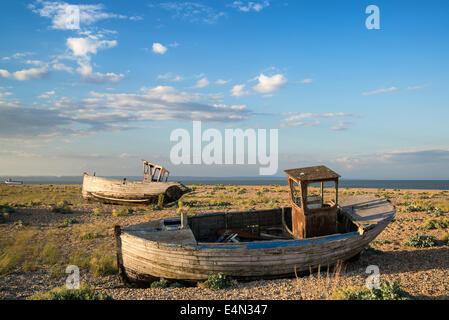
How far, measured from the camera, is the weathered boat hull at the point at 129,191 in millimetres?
23922

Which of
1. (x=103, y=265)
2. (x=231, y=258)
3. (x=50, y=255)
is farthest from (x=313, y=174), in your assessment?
(x=50, y=255)

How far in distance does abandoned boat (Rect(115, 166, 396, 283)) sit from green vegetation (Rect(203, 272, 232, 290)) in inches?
6.8

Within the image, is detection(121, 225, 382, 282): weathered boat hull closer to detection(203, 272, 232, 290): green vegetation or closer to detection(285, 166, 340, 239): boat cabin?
detection(203, 272, 232, 290): green vegetation

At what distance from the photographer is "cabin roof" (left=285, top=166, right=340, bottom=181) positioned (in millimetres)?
9195

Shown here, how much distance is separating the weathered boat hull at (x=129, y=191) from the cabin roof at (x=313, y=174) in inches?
609

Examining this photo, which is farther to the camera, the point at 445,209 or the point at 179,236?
the point at 445,209

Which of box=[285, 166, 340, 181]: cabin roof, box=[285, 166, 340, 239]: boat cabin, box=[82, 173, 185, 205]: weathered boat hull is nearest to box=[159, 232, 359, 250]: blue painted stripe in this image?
box=[285, 166, 340, 239]: boat cabin

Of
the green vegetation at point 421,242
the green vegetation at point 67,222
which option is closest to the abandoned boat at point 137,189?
the green vegetation at point 67,222

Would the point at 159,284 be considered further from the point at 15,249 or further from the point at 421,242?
the point at 421,242

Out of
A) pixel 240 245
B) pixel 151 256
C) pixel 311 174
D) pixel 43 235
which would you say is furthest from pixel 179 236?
pixel 43 235

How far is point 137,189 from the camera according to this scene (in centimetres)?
2469

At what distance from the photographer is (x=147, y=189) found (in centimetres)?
2438
